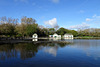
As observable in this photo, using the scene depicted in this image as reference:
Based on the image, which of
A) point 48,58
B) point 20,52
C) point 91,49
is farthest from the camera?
point 91,49

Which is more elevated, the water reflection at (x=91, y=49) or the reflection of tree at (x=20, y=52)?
the reflection of tree at (x=20, y=52)

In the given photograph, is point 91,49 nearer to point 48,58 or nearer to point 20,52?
point 48,58

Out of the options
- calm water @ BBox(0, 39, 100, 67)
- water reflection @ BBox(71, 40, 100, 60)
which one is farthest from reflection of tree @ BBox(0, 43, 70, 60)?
water reflection @ BBox(71, 40, 100, 60)

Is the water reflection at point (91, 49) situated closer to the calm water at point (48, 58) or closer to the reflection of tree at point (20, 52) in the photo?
the calm water at point (48, 58)

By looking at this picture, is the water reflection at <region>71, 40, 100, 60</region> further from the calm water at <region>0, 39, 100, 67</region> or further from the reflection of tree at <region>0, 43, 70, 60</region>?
the reflection of tree at <region>0, 43, 70, 60</region>

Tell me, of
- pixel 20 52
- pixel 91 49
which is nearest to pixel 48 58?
pixel 20 52

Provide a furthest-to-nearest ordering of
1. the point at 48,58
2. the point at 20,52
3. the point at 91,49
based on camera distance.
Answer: the point at 91,49, the point at 20,52, the point at 48,58

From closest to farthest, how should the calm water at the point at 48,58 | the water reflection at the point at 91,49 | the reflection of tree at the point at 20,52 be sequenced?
the calm water at the point at 48,58
the reflection of tree at the point at 20,52
the water reflection at the point at 91,49

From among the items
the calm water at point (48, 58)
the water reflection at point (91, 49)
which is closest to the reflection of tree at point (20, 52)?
the calm water at point (48, 58)

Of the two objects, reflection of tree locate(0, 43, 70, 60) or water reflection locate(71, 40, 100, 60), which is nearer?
reflection of tree locate(0, 43, 70, 60)

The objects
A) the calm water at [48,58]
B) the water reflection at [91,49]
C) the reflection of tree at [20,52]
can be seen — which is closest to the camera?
the calm water at [48,58]

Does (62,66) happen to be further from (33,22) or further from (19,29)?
(33,22)

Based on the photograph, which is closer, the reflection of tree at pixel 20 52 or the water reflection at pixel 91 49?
the reflection of tree at pixel 20 52

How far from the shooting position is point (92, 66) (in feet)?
23.4
